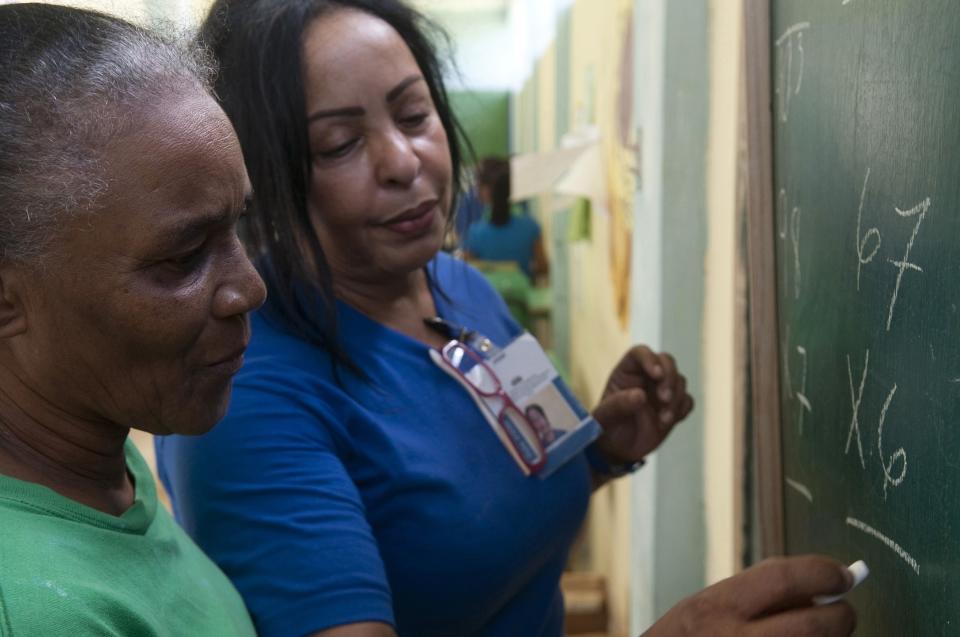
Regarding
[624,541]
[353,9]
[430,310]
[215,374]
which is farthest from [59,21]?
[624,541]

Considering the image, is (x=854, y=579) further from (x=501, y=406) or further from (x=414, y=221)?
(x=414, y=221)

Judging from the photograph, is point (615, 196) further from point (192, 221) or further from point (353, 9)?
point (192, 221)

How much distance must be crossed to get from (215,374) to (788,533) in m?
0.84

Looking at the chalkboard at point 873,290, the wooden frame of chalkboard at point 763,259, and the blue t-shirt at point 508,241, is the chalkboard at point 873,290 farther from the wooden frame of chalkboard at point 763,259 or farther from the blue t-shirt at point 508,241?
the blue t-shirt at point 508,241

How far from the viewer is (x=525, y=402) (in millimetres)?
1331

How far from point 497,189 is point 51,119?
19.7ft

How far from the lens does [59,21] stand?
0.79m

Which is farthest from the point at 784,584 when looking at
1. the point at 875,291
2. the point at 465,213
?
the point at 465,213

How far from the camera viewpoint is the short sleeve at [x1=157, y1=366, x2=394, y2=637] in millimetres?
1027

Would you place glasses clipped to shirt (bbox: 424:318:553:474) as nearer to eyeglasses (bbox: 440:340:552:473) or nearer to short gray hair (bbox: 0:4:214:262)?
eyeglasses (bbox: 440:340:552:473)

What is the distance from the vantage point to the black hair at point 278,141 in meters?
1.20

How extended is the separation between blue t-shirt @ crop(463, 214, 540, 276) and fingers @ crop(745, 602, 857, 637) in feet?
20.2

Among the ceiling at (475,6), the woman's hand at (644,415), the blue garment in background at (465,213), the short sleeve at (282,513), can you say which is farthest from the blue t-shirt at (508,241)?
the short sleeve at (282,513)

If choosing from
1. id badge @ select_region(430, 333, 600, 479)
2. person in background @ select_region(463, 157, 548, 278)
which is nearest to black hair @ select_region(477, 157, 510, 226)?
person in background @ select_region(463, 157, 548, 278)
